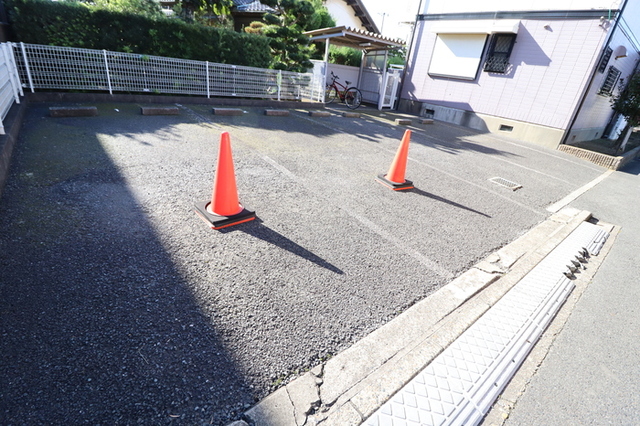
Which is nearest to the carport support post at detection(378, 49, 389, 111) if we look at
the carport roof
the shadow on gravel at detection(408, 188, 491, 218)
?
the carport roof

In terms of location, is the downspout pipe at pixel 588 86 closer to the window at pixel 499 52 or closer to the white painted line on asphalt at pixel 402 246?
the window at pixel 499 52

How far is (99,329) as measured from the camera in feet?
5.66

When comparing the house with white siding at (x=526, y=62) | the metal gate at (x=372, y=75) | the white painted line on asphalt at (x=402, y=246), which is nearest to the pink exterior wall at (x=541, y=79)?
the house with white siding at (x=526, y=62)

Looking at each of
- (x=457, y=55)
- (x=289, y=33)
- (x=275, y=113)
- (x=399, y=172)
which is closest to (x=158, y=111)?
(x=275, y=113)

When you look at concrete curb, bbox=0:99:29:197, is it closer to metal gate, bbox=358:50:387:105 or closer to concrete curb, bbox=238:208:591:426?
concrete curb, bbox=238:208:591:426

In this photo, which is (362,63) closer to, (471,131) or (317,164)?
(471,131)

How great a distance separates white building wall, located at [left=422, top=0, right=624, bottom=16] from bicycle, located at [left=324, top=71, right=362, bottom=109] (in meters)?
4.17

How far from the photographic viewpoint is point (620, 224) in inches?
179

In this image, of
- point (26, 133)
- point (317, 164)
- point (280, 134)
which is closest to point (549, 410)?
point (317, 164)

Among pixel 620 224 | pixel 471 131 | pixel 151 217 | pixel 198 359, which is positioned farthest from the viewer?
pixel 471 131

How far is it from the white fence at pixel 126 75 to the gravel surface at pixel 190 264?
193 centimetres

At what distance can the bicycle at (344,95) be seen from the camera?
488 inches

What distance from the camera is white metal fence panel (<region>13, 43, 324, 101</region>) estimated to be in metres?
6.48

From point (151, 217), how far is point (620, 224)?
6.36 m
